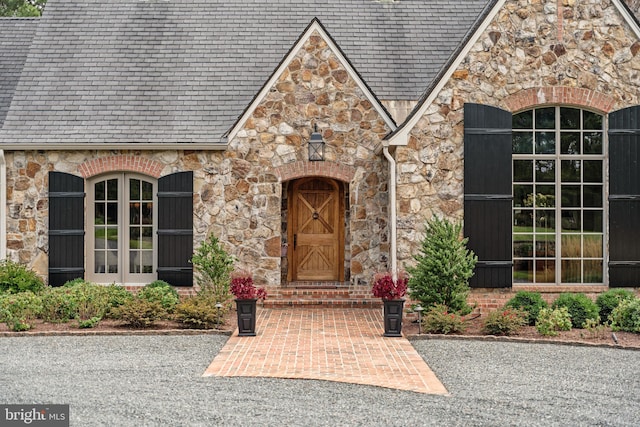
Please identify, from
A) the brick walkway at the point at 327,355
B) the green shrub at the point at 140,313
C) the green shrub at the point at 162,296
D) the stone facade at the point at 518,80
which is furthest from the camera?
the stone facade at the point at 518,80

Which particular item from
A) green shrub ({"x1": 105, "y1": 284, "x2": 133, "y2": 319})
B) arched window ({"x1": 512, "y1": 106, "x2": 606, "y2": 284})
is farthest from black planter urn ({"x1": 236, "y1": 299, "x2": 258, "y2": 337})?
arched window ({"x1": 512, "y1": 106, "x2": 606, "y2": 284})

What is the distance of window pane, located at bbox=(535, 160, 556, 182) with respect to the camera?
11.9 metres

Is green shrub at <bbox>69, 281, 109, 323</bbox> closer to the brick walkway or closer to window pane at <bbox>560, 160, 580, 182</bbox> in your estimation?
the brick walkway

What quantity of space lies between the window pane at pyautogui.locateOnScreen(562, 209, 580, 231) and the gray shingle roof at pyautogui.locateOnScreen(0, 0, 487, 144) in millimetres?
3886

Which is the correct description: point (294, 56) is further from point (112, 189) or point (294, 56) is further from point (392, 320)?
point (392, 320)

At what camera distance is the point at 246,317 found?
10.2 m

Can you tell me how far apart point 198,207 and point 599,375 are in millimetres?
7684

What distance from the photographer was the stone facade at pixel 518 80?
11570 millimetres

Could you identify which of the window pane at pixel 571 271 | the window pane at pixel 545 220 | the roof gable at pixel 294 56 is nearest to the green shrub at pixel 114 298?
the roof gable at pixel 294 56

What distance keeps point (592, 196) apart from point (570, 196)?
14.3 inches

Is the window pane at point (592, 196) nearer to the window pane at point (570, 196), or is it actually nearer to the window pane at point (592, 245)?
the window pane at point (570, 196)

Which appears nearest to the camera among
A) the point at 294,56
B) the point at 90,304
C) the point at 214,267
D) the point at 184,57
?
the point at 90,304

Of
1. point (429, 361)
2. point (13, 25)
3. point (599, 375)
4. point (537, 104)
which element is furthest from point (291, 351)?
point (13, 25)

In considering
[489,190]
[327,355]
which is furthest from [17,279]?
[489,190]
